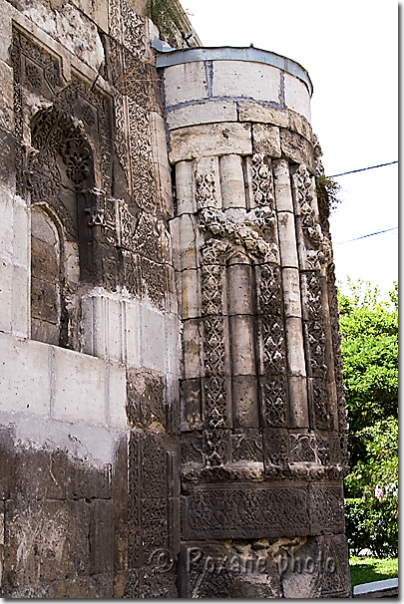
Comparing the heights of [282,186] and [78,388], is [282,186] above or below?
above

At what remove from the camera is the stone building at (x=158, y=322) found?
5.69 m

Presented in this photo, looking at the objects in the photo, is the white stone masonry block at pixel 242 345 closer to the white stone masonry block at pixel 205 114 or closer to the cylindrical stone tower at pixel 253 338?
the cylindrical stone tower at pixel 253 338

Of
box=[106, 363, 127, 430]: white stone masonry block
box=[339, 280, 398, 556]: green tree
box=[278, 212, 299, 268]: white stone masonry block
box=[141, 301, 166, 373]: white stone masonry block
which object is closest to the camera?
box=[106, 363, 127, 430]: white stone masonry block

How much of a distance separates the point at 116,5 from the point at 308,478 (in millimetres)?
4525

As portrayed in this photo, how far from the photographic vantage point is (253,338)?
7.10 metres

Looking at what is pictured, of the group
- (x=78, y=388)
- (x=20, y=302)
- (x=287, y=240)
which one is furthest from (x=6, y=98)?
(x=287, y=240)

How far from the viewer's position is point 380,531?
17.4 meters

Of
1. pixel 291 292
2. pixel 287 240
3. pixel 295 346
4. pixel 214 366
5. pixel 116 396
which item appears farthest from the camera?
pixel 287 240

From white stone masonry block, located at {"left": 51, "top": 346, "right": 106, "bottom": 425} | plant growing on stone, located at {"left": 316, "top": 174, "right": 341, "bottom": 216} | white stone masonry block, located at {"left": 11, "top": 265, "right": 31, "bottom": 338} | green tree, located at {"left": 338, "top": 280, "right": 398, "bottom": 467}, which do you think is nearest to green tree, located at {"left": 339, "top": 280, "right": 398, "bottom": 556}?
green tree, located at {"left": 338, "top": 280, "right": 398, "bottom": 467}

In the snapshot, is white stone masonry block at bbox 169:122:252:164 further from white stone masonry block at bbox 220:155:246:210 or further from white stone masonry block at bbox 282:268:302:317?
white stone masonry block at bbox 282:268:302:317

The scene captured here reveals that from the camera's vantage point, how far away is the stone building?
5.69 metres

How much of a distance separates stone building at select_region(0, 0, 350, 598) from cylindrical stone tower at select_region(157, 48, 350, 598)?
18mm

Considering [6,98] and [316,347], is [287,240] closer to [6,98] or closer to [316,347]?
[316,347]

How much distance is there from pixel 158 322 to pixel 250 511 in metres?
1.74
